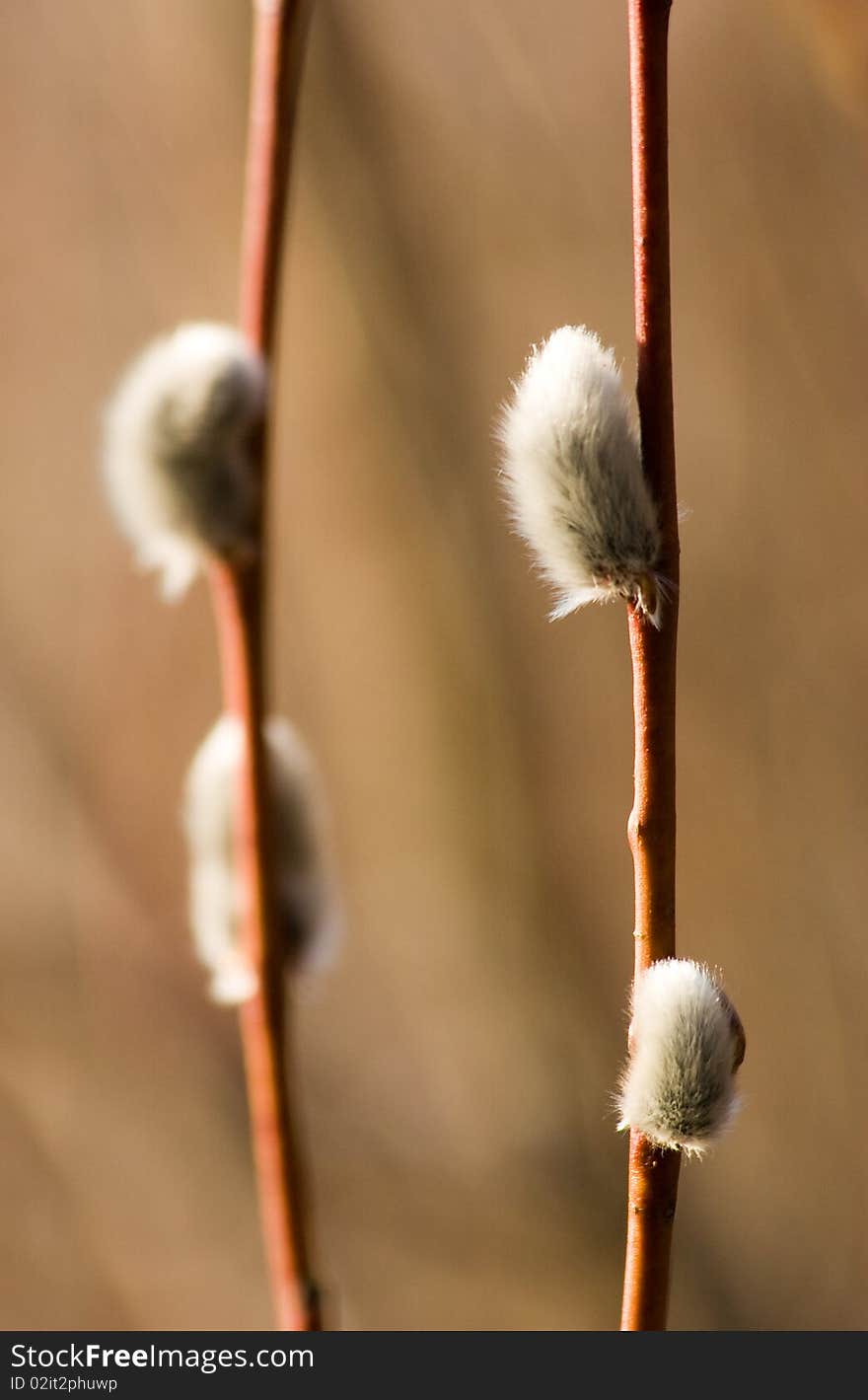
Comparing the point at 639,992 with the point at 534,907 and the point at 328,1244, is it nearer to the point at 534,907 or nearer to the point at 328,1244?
the point at 534,907

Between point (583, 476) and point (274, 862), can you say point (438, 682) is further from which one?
point (583, 476)

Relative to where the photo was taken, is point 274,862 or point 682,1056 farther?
point 274,862

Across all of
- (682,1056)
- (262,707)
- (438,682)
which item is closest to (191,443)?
(262,707)

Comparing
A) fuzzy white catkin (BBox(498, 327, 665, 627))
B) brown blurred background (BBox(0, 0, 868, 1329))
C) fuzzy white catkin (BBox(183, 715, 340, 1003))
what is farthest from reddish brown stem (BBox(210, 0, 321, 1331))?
brown blurred background (BBox(0, 0, 868, 1329))

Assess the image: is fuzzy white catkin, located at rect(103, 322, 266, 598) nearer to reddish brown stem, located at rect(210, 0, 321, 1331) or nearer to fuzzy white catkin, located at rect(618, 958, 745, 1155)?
reddish brown stem, located at rect(210, 0, 321, 1331)

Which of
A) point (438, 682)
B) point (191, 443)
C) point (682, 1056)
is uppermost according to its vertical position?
point (438, 682)

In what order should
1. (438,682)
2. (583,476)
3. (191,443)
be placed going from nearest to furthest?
(583,476) < (191,443) < (438,682)
